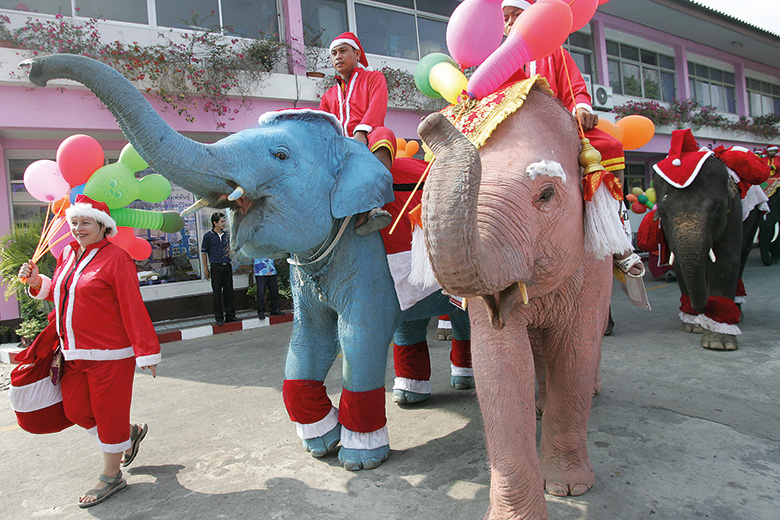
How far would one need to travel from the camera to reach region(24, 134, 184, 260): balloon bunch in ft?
9.96

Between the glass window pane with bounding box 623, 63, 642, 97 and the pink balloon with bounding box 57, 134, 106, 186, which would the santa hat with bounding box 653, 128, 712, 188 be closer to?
the pink balloon with bounding box 57, 134, 106, 186

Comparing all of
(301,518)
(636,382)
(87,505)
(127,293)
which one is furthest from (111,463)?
(636,382)

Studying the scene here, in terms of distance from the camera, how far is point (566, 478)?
2260 mm

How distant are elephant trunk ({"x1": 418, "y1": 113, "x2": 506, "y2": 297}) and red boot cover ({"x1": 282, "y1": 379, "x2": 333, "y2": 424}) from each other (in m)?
1.59

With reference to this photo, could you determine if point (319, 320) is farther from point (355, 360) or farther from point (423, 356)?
point (423, 356)

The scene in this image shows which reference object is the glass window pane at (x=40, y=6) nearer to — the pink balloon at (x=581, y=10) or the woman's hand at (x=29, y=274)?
the woman's hand at (x=29, y=274)

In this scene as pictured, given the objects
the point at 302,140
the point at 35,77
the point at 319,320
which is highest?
the point at 35,77

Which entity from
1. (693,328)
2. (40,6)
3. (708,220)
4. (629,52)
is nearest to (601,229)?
(708,220)

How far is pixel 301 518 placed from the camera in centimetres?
229

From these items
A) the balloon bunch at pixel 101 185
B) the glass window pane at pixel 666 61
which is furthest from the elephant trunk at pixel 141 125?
the glass window pane at pixel 666 61

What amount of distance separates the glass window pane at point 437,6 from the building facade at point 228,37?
0.03 m

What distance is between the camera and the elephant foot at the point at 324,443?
287cm

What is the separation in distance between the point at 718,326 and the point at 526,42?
3.86m

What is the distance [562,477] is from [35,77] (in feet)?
8.86
